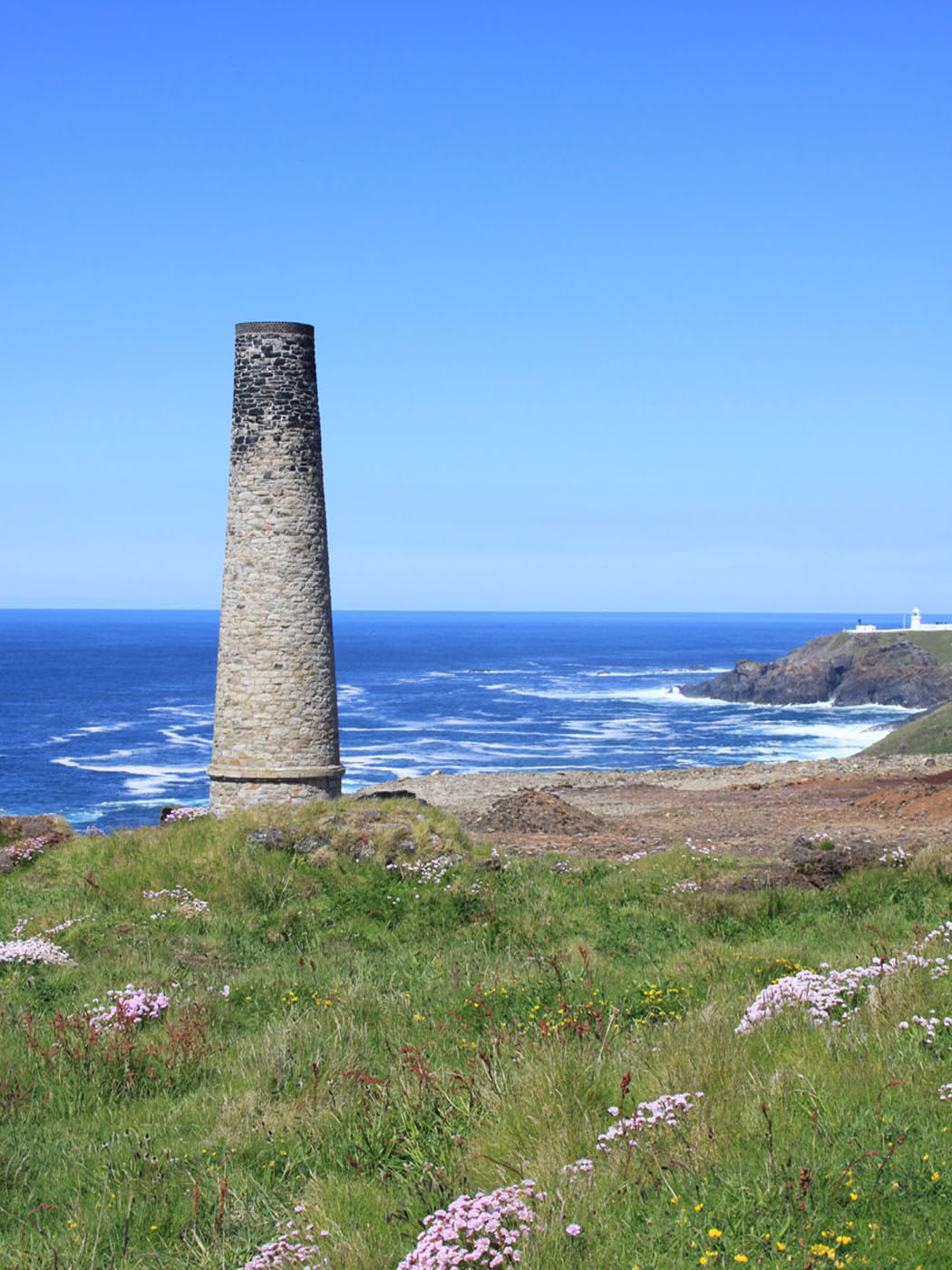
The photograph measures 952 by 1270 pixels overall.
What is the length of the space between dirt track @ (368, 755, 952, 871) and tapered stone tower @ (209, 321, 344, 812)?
4275 millimetres

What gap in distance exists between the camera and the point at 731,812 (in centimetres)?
2525

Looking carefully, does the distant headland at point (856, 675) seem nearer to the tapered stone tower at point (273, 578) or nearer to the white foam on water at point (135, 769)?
the white foam on water at point (135, 769)

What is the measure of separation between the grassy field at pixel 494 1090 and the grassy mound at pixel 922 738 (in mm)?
38612

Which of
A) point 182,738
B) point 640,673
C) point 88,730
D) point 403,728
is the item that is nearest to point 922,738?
point 403,728

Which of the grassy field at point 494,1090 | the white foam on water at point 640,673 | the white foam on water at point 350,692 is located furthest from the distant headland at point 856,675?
the grassy field at point 494,1090

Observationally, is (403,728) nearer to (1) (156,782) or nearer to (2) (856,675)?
(1) (156,782)

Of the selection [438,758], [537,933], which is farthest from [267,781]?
[438,758]

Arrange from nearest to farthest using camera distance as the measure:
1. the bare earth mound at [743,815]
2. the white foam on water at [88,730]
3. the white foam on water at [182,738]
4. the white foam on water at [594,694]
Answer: the bare earth mound at [743,815] < the white foam on water at [182,738] < the white foam on water at [88,730] < the white foam on water at [594,694]

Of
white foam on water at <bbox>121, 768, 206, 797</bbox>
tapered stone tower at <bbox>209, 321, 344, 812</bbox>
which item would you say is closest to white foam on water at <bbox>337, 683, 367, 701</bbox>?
white foam on water at <bbox>121, 768, 206, 797</bbox>

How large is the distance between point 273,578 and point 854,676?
8555 cm

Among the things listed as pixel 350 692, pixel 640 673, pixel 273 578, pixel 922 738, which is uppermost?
pixel 273 578

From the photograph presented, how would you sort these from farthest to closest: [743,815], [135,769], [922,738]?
[135,769] → [922,738] → [743,815]

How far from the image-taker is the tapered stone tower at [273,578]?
19031 mm

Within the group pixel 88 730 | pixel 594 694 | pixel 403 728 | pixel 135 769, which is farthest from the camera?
pixel 594 694
